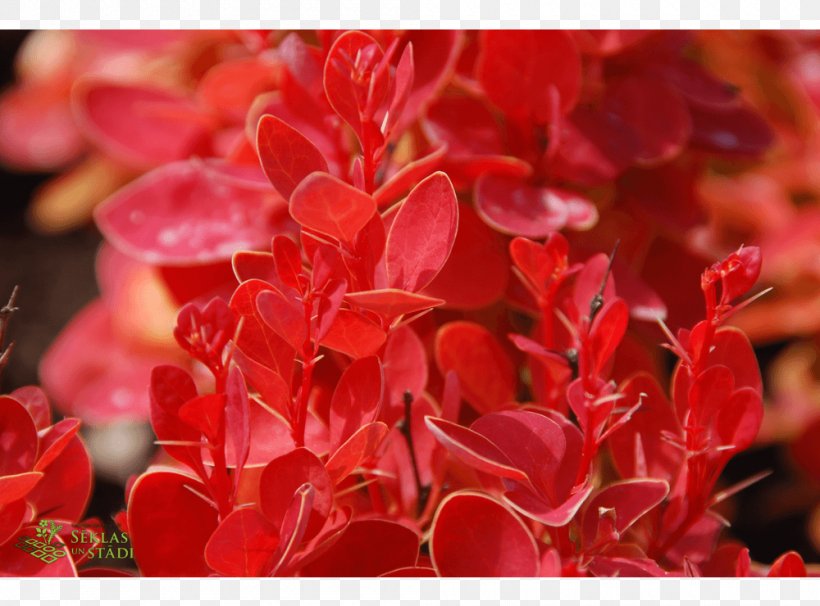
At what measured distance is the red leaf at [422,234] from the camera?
0.41m

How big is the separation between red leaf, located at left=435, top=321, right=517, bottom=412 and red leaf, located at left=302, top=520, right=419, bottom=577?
102 mm

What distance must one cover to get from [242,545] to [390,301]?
12 cm

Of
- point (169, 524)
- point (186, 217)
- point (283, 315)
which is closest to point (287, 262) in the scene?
point (283, 315)

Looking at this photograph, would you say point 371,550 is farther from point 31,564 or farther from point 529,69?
point 529,69

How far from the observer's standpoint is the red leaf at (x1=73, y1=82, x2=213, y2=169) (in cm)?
69

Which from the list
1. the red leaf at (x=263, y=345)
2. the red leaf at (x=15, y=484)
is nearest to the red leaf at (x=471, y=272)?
the red leaf at (x=263, y=345)

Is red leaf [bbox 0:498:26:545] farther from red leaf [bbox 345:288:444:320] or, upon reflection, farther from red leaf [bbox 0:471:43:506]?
red leaf [bbox 345:288:444:320]

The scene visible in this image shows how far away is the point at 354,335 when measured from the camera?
0.41 meters

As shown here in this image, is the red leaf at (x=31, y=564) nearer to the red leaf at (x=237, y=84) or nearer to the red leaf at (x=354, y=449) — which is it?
the red leaf at (x=354, y=449)

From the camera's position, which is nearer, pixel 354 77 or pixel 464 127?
pixel 354 77

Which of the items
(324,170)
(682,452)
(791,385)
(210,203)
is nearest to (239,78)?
(210,203)

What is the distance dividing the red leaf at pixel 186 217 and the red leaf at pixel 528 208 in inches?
5.6

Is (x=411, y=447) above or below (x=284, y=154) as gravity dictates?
below

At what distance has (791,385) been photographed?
998 mm
